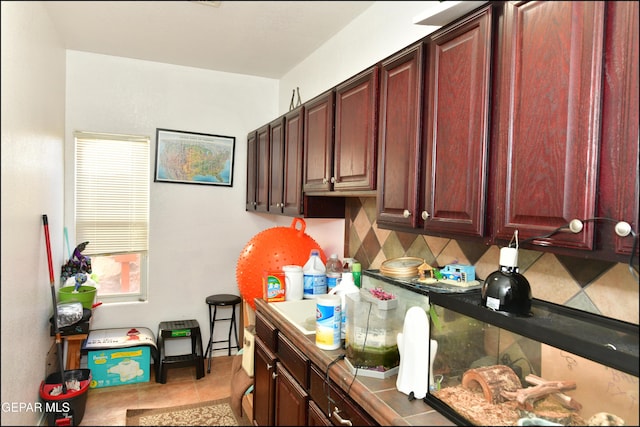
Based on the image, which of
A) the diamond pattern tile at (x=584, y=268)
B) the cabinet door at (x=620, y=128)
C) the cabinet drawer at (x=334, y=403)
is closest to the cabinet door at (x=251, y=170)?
the cabinet drawer at (x=334, y=403)

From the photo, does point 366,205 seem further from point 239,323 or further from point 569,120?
point 239,323

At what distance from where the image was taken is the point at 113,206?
2906mm

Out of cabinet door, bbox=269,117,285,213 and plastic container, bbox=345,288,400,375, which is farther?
cabinet door, bbox=269,117,285,213

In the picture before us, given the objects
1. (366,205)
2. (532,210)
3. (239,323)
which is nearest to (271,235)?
(366,205)

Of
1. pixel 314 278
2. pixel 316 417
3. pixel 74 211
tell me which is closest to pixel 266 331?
pixel 314 278

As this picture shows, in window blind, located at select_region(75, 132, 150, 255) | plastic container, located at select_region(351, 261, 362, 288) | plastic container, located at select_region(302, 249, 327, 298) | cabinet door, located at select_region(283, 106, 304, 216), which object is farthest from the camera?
window blind, located at select_region(75, 132, 150, 255)

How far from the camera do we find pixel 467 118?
110cm

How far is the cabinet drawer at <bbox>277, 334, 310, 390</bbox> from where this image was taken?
59.6 inches

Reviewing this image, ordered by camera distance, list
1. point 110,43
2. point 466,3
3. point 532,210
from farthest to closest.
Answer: point 110,43
point 466,3
point 532,210

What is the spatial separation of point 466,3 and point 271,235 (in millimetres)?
1635

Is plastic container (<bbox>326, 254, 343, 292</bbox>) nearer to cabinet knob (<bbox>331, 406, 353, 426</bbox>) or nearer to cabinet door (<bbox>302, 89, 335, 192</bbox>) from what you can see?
cabinet door (<bbox>302, 89, 335, 192</bbox>)

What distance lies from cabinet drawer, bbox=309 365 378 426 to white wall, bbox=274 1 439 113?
1.26 metres

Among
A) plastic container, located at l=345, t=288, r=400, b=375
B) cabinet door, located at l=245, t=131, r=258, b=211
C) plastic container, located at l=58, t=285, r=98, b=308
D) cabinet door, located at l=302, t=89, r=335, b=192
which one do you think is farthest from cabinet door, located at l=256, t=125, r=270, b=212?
plastic container, located at l=345, t=288, r=400, b=375

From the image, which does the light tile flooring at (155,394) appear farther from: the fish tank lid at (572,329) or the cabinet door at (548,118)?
the cabinet door at (548,118)
